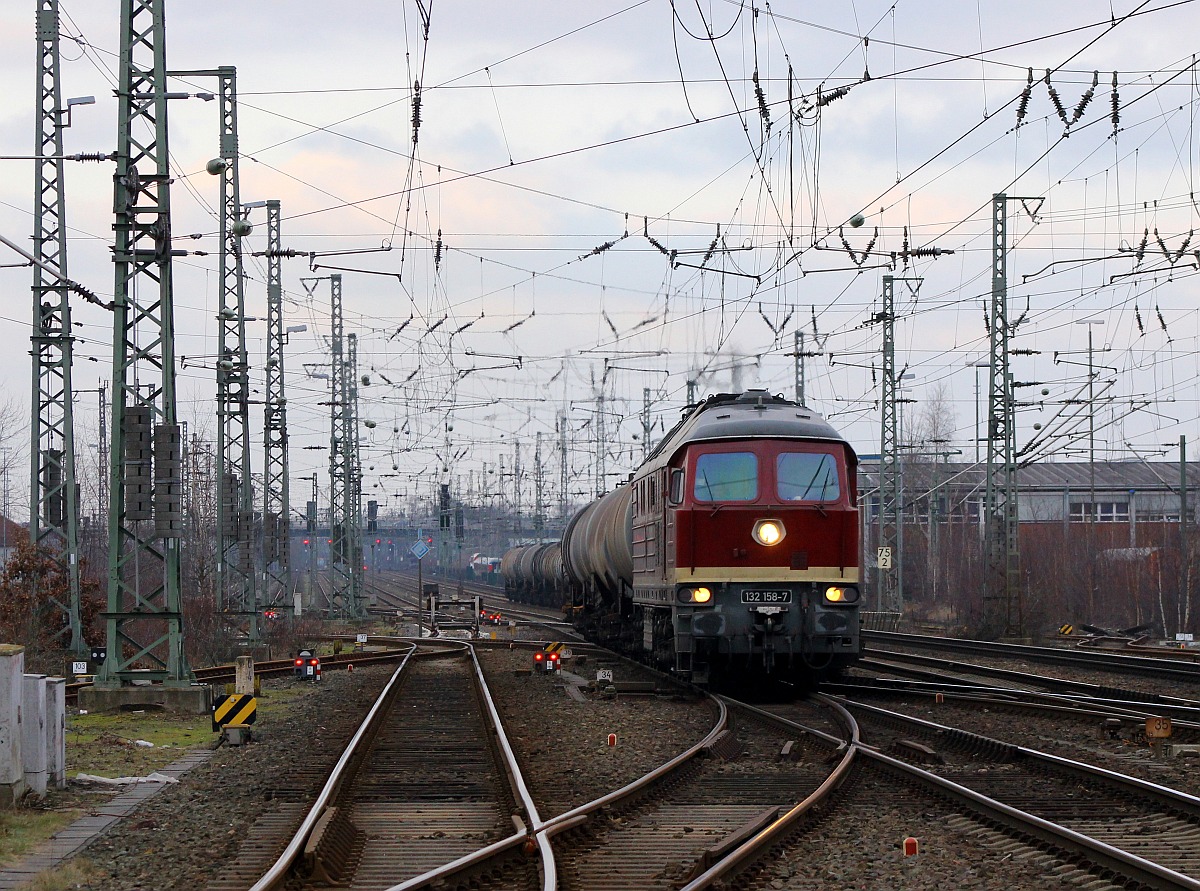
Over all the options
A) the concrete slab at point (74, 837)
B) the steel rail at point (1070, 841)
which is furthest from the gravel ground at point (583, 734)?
the concrete slab at point (74, 837)

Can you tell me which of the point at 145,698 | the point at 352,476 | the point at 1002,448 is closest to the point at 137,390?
the point at 145,698

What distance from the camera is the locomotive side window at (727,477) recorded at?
1919cm

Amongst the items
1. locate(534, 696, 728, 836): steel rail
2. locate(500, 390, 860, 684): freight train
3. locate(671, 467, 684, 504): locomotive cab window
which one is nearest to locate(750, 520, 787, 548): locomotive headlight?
locate(500, 390, 860, 684): freight train

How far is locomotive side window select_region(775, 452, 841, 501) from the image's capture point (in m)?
19.2

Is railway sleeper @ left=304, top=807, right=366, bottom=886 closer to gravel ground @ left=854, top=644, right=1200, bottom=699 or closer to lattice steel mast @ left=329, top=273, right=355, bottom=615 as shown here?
gravel ground @ left=854, top=644, right=1200, bottom=699

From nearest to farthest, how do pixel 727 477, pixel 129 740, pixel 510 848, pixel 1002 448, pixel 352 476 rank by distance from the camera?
pixel 510 848 < pixel 129 740 < pixel 727 477 < pixel 1002 448 < pixel 352 476

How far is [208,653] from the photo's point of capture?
32031 millimetres

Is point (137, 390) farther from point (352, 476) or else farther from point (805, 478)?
point (352, 476)

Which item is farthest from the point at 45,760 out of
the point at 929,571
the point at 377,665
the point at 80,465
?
the point at 80,465

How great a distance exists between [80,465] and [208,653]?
→ 4114 centimetres

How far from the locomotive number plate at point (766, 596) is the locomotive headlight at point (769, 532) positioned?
639 mm

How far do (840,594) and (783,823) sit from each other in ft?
32.2

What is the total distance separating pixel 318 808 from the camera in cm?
1005

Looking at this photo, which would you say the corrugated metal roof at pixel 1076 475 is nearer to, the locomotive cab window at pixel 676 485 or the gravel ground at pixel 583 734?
the gravel ground at pixel 583 734
